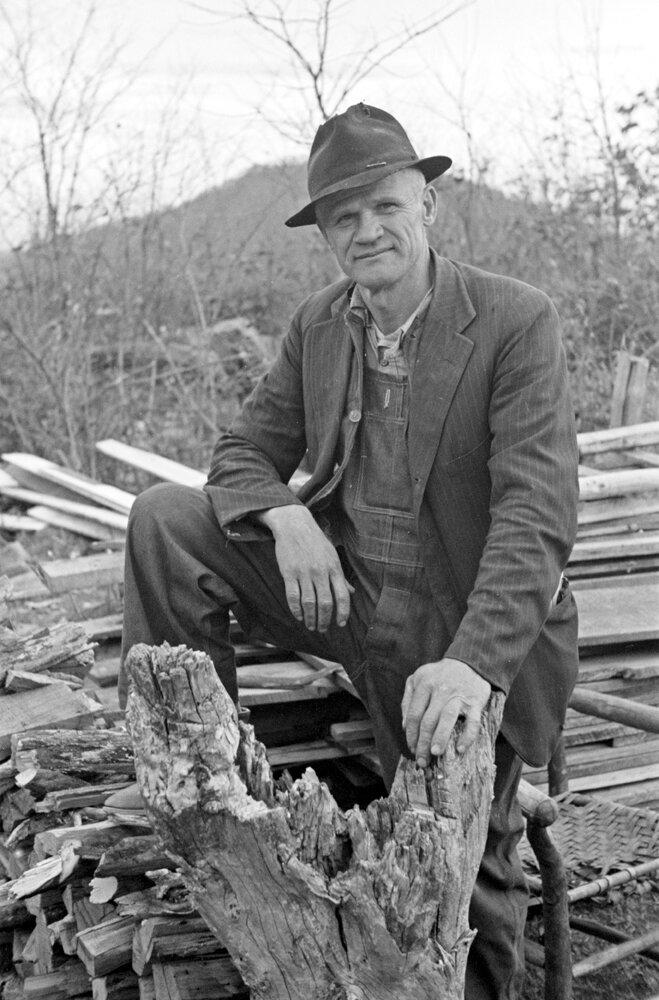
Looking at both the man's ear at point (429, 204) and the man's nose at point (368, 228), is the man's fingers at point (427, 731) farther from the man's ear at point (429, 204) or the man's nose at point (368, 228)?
the man's ear at point (429, 204)

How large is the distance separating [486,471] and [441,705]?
779mm

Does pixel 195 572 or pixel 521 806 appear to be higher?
pixel 195 572

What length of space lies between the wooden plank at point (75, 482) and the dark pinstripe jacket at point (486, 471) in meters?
3.48

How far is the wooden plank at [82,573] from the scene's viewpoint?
5.36 metres

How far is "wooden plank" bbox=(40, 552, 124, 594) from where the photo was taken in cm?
536

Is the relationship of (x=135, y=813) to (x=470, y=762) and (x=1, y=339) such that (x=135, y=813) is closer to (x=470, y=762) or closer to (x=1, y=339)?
(x=470, y=762)

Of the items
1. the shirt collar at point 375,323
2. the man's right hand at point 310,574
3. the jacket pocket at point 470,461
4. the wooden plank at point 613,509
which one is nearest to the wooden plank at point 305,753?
the man's right hand at point 310,574

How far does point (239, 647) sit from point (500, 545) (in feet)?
5.36

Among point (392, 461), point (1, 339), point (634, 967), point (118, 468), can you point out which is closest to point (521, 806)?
point (634, 967)

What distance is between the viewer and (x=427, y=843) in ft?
6.28

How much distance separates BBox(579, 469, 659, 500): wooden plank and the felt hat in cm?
240

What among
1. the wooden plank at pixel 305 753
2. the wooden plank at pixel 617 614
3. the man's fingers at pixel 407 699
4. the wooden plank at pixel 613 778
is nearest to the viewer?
the man's fingers at pixel 407 699

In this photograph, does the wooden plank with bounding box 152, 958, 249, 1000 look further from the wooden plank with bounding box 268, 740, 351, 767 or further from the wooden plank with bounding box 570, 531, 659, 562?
the wooden plank with bounding box 570, 531, 659, 562

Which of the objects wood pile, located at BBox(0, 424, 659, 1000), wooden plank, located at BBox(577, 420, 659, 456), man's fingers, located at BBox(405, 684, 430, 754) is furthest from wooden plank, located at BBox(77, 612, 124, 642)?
wooden plank, located at BBox(577, 420, 659, 456)
